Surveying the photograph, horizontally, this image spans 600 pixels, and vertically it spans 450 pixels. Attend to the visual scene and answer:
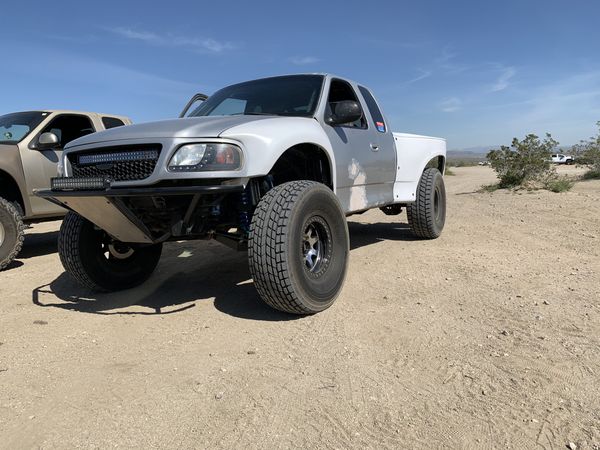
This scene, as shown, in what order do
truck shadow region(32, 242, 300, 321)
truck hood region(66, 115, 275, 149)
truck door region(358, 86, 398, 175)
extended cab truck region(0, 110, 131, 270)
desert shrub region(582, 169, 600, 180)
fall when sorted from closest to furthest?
truck hood region(66, 115, 275, 149), truck shadow region(32, 242, 300, 321), truck door region(358, 86, 398, 175), extended cab truck region(0, 110, 131, 270), desert shrub region(582, 169, 600, 180)

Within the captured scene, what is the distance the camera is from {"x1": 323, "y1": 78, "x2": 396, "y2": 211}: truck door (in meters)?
4.25

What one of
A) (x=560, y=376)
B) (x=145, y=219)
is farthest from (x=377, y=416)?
(x=145, y=219)

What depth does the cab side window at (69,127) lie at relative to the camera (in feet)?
21.6

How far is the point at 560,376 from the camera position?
7.91 feet

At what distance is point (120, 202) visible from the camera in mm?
3141

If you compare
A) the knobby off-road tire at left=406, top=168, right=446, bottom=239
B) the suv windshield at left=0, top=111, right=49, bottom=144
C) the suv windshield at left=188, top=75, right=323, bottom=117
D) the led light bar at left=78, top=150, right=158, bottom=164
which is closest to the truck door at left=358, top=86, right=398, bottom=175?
the knobby off-road tire at left=406, top=168, right=446, bottom=239

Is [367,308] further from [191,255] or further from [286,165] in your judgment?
[191,255]

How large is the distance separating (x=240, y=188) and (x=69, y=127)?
4.96 m

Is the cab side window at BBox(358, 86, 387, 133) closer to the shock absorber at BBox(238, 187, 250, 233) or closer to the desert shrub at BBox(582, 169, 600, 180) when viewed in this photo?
the shock absorber at BBox(238, 187, 250, 233)

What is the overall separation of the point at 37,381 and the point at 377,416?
6.15ft

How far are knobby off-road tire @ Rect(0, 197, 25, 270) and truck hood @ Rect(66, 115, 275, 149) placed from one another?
2.30 metres

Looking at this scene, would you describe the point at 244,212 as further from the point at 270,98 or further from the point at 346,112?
the point at 270,98

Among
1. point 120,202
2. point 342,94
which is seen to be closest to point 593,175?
point 342,94

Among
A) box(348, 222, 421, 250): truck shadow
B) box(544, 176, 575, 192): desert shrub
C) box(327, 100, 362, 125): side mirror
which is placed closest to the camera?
box(327, 100, 362, 125): side mirror
